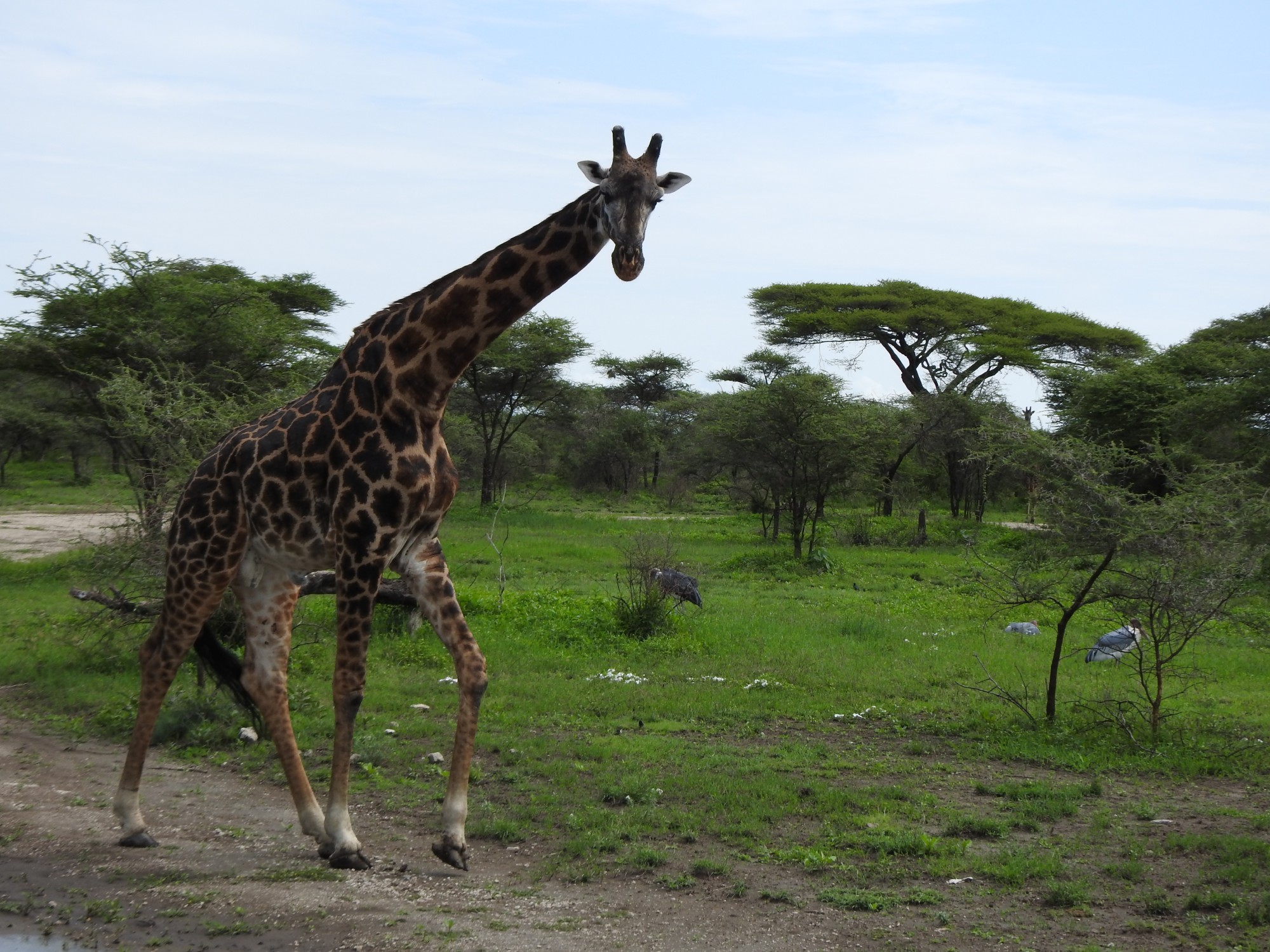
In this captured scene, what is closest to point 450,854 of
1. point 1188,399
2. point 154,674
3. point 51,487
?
point 154,674

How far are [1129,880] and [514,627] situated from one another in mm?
8414

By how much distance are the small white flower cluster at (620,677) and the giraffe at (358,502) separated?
5.01m

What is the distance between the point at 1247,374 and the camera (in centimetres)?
2464

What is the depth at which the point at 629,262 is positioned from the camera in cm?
488

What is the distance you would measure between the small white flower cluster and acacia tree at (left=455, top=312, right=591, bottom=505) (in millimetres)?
20477

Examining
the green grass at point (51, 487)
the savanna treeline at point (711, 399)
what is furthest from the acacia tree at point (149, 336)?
the green grass at point (51, 487)

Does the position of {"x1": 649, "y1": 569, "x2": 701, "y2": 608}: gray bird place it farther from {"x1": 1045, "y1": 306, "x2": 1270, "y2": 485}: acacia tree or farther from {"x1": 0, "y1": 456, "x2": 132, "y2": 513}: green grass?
{"x1": 0, "y1": 456, "x2": 132, "y2": 513}: green grass

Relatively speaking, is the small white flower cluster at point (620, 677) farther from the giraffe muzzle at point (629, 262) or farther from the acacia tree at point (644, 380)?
the acacia tree at point (644, 380)

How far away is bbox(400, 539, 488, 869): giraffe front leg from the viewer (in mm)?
5336

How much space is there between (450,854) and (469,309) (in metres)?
2.55

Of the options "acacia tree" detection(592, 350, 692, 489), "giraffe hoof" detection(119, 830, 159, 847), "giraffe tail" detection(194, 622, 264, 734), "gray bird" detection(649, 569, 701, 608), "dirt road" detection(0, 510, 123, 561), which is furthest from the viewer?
"acacia tree" detection(592, 350, 692, 489)

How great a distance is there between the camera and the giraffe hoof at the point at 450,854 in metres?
5.29

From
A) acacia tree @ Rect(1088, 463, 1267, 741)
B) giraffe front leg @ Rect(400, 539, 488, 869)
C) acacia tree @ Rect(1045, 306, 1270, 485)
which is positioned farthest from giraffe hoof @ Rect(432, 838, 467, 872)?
acacia tree @ Rect(1045, 306, 1270, 485)

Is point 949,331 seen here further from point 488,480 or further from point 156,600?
point 156,600
